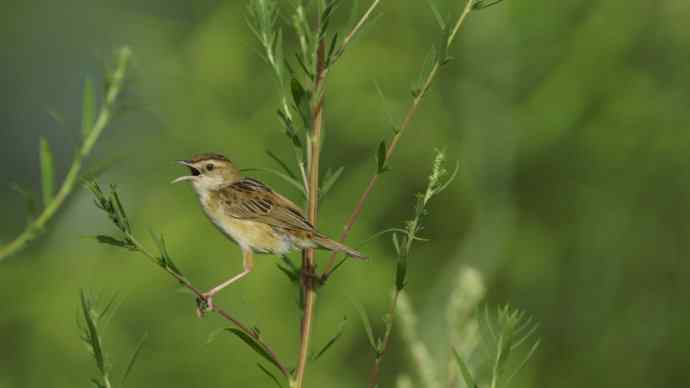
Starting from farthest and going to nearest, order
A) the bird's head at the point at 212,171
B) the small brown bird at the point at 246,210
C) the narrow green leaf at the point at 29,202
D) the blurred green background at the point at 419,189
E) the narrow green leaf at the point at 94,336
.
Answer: the blurred green background at the point at 419,189 → the bird's head at the point at 212,171 → the small brown bird at the point at 246,210 → the narrow green leaf at the point at 94,336 → the narrow green leaf at the point at 29,202

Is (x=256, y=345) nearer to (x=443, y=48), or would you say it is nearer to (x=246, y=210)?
(x=443, y=48)

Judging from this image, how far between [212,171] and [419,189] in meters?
2.72

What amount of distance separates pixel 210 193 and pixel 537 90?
329 centimetres

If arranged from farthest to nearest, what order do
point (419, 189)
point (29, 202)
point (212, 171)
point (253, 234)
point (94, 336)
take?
point (419, 189), point (212, 171), point (253, 234), point (94, 336), point (29, 202)

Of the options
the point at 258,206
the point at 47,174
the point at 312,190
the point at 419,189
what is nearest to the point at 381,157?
the point at 312,190

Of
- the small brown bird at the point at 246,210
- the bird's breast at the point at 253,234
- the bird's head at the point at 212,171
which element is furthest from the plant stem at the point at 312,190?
the bird's head at the point at 212,171

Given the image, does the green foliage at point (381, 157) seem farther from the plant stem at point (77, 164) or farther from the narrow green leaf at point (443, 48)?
the plant stem at point (77, 164)

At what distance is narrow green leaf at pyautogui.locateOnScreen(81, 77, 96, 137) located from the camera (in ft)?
3.68

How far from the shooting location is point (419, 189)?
5.46 meters

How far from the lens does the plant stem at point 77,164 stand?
1.06 meters

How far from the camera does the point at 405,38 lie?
221 inches

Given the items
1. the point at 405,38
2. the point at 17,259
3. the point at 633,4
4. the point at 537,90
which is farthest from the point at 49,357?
the point at 633,4

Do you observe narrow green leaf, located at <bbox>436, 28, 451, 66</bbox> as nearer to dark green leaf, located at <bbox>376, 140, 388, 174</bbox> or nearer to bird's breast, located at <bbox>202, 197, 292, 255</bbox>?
dark green leaf, located at <bbox>376, 140, 388, 174</bbox>

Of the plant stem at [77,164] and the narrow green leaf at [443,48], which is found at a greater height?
the plant stem at [77,164]
